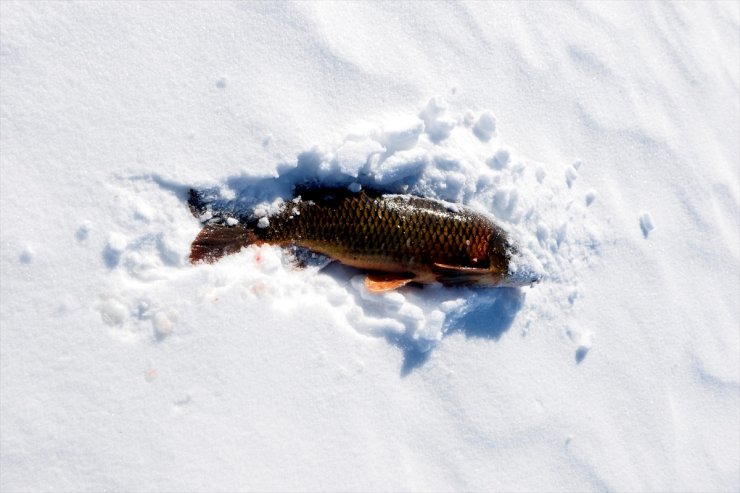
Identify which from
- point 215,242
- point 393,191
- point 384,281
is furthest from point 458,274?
point 215,242

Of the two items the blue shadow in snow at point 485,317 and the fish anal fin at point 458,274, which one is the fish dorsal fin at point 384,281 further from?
the blue shadow in snow at point 485,317

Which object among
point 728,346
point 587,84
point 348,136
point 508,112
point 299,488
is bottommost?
point 299,488

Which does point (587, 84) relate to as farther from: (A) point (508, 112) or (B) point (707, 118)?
(B) point (707, 118)

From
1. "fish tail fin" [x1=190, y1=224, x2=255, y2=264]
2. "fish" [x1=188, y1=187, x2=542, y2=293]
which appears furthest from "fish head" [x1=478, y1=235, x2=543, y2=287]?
"fish tail fin" [x1=190, y1=224, x2=255, y2=264]

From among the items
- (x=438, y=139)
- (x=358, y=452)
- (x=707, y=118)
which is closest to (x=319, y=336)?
(x=358, y=452)

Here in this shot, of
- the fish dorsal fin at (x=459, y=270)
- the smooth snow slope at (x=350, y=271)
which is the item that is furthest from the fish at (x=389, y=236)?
the smooth snow slope at (x=350, y=271)

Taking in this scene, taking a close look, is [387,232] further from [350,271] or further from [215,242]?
[215,242]
